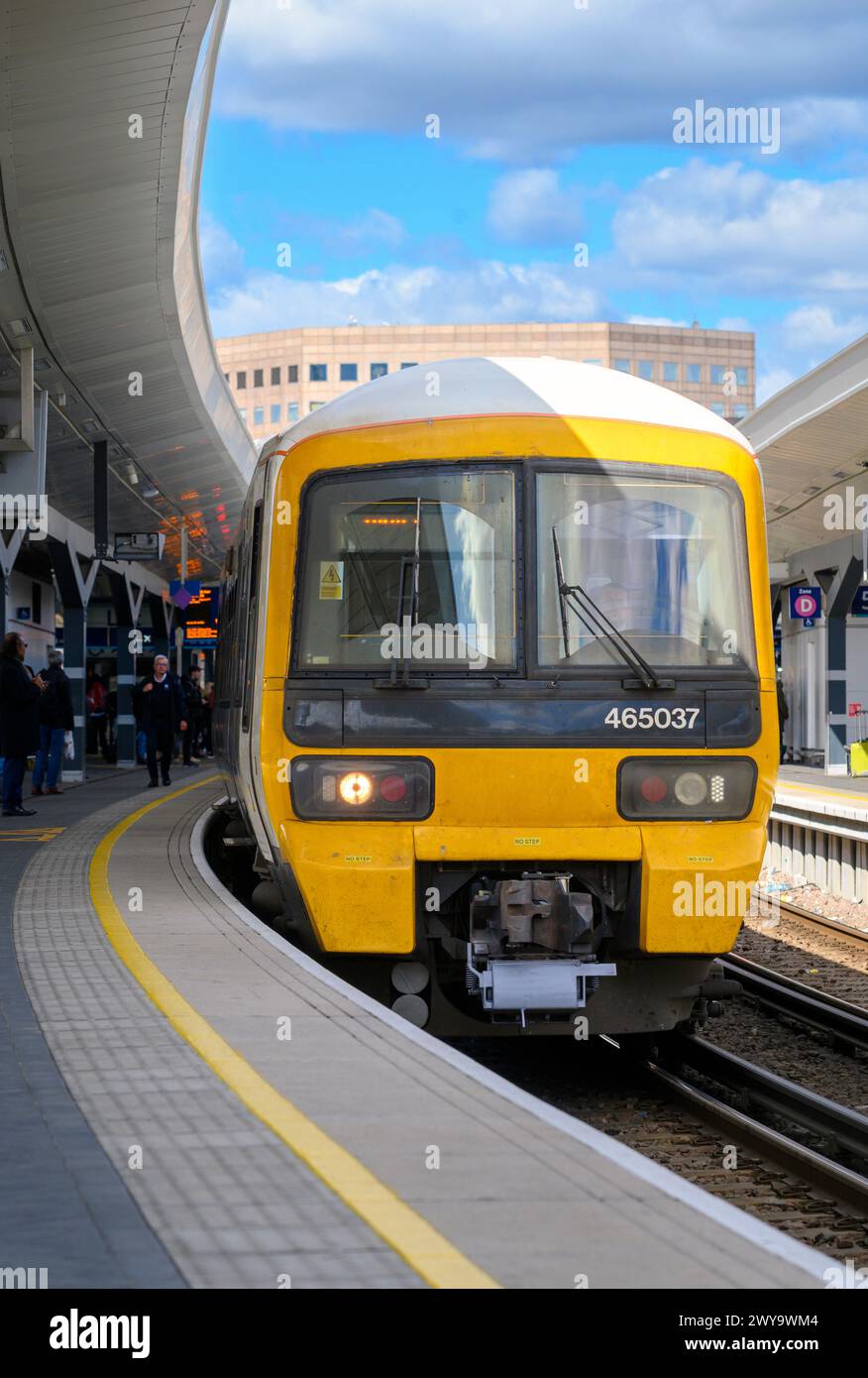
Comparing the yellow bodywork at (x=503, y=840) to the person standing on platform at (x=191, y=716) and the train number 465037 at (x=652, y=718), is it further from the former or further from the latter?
the person standing on platform at (x=191, y=716)

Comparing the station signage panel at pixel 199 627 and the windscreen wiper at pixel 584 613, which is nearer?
the windscreen wiper at pixel 584 613

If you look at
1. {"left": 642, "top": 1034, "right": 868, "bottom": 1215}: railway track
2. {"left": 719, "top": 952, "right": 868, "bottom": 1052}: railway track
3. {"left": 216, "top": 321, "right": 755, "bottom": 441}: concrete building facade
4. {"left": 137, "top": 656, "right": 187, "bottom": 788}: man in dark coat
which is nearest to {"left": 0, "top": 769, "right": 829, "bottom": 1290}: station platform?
{"left": 642, "top": 1034, "right": 868, "bottom": 1215}: railway track

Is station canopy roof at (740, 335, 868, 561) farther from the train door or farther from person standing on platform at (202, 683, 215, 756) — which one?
person standing on platform at (202, 683, 215, 756)

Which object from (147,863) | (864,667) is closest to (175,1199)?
(147,863)

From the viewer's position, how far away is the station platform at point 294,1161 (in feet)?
11.0

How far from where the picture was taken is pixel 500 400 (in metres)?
8.09

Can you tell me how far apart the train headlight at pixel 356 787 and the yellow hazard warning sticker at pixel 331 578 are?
2.85 feet

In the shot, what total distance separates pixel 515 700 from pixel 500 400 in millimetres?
1478

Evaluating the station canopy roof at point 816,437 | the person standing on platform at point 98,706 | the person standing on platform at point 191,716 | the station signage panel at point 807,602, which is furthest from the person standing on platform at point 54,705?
the station signage panel at point 807,602

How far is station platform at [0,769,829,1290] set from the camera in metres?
3.36

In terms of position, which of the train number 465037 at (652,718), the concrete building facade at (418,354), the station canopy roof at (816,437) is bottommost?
the train number 465037 at (652,718)

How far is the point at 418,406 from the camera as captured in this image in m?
8.06

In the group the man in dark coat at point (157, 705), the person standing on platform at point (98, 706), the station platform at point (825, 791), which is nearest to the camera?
the station platform at point (825, 791)
